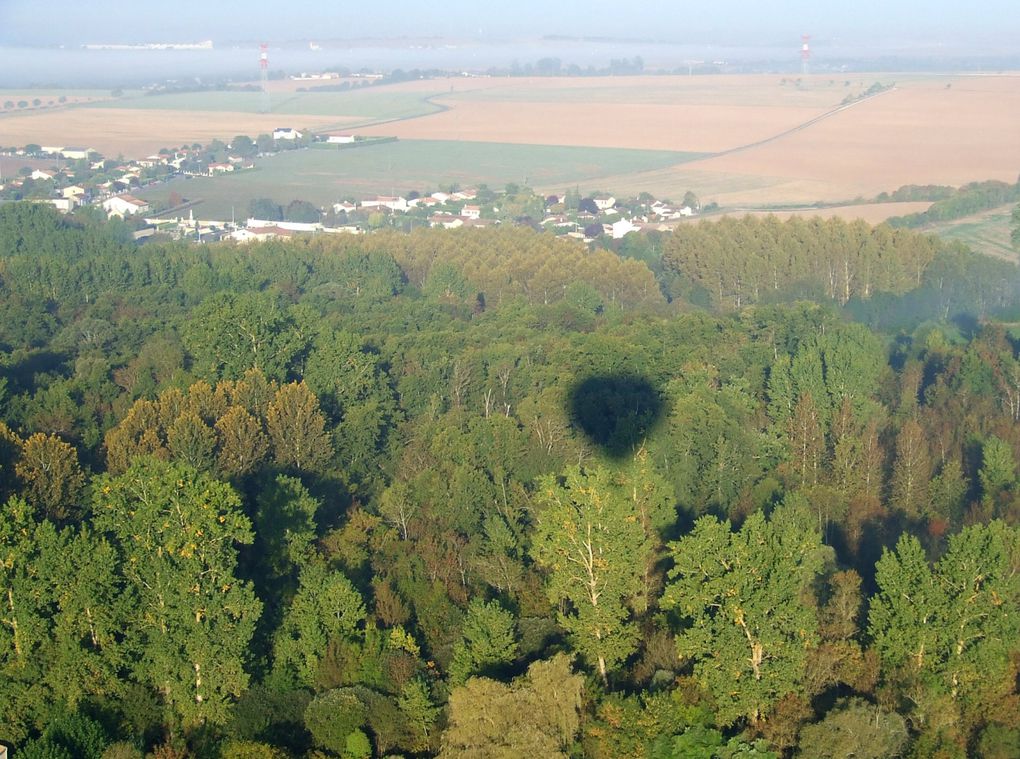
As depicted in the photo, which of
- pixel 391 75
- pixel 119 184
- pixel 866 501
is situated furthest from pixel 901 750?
pixel 391 75

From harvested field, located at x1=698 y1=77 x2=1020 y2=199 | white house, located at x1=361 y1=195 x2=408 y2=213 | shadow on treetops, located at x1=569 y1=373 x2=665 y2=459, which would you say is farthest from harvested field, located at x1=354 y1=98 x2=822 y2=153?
shadow on treetops, located at x1=569 y1=373 x2=665 y2=459

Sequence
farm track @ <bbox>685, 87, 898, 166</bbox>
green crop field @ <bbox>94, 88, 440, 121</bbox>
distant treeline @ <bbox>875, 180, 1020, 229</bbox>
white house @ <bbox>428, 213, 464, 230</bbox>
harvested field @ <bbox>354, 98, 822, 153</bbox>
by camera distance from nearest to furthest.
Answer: distant treeline @ <bbox>875, 180, 1020, 229</bbox>
white house @ <bbox>428, 213, 464, 230</bbox>
farm track @ <bbox>685, 87, 898, 166</bbox>
harvested field @ <bbox>354, 98, 822, 153</bbox>
green crop field @ <bbox>94, 88, 440, 121</bbox>

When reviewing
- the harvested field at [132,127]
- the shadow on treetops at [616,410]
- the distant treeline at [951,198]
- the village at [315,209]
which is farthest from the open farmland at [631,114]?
the shadow on treetops at [616,410]

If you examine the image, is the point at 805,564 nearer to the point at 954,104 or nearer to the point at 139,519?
the point at 139,519

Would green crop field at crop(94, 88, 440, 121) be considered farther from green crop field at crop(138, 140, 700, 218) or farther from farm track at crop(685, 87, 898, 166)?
farm track at crop(685, 87, 898, 166)

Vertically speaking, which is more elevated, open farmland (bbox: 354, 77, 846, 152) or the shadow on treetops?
open farmland (bbox: 354, 77, 846, 152)

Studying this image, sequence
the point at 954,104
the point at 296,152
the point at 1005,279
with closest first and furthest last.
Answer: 1. the point at 1005,279
2. the point at 954,104
3. the point at 296,152

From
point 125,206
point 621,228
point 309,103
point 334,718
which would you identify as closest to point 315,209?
point 125,206
